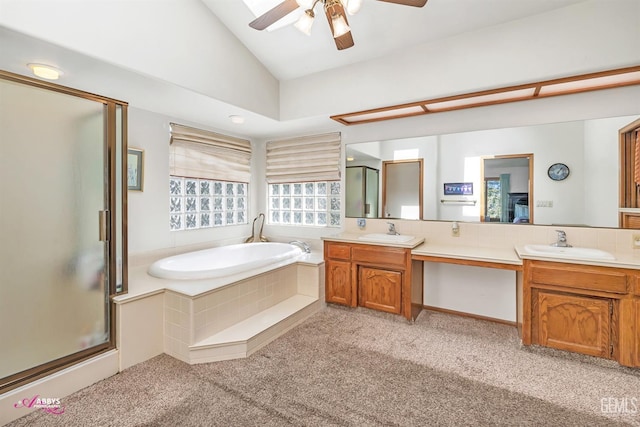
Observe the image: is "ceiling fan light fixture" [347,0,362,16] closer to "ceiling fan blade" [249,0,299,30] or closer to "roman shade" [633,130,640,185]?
"ceiling fan blade" [249,0,299,30]

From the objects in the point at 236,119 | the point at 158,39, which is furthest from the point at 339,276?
the point at 158,39

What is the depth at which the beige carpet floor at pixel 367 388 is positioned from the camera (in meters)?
1.63

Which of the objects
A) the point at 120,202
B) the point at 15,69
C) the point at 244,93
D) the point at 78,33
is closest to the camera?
the point at 78,33

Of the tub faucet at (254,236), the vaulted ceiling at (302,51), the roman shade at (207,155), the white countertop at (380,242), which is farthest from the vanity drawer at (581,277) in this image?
the roman shade at (207,155)

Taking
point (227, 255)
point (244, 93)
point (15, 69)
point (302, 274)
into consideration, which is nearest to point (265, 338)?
point (302, 274)

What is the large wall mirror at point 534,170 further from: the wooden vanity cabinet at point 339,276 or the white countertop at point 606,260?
the wooden vanity cabinet at point 339,276

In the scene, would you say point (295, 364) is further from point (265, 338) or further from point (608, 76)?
point (608, 76)

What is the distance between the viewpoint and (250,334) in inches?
91.8

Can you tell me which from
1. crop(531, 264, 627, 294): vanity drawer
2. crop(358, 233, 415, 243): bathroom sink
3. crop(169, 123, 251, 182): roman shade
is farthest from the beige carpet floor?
crop(169, 123, 251, 182): roman shade

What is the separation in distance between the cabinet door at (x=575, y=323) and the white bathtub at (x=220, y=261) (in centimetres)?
240

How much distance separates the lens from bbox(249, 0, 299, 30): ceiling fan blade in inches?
65.4

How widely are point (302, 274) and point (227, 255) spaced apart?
3.48 ft

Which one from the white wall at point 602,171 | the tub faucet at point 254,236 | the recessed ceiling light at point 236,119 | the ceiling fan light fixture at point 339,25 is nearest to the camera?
the ceiling fan light fixture at point 339,25

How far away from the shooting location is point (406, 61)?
268 centimetres
